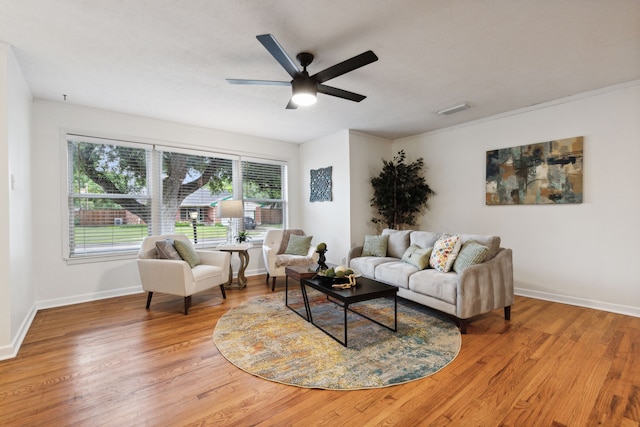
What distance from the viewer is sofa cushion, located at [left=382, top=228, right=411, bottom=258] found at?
14.0 feet

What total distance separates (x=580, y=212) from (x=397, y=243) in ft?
7.39

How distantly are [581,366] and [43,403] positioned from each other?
12.4 feet

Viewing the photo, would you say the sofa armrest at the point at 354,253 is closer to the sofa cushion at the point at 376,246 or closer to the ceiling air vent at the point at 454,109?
the sofa cushion at the point at 376,246

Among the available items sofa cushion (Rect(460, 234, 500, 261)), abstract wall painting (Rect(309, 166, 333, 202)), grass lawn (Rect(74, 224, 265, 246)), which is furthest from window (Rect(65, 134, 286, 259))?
sofa cushion (Rect(460, 234, 500, 261))

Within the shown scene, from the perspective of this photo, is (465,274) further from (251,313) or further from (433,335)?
(251,313)

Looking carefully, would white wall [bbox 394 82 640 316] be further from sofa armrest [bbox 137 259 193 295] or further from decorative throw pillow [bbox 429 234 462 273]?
sofa armrest [bbox 137 259 193 295]

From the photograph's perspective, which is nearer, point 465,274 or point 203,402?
point 203,402

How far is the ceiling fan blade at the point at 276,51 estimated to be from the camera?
76.2 inches

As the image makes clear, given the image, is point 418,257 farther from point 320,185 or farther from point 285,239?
point 320,185

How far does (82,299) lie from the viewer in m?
3.90

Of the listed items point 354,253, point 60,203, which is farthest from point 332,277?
point 60,203

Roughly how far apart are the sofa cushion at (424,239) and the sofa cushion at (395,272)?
37cm

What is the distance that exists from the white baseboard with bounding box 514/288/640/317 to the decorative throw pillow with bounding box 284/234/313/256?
3173mm

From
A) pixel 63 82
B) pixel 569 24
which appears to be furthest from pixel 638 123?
pixel 63 82
